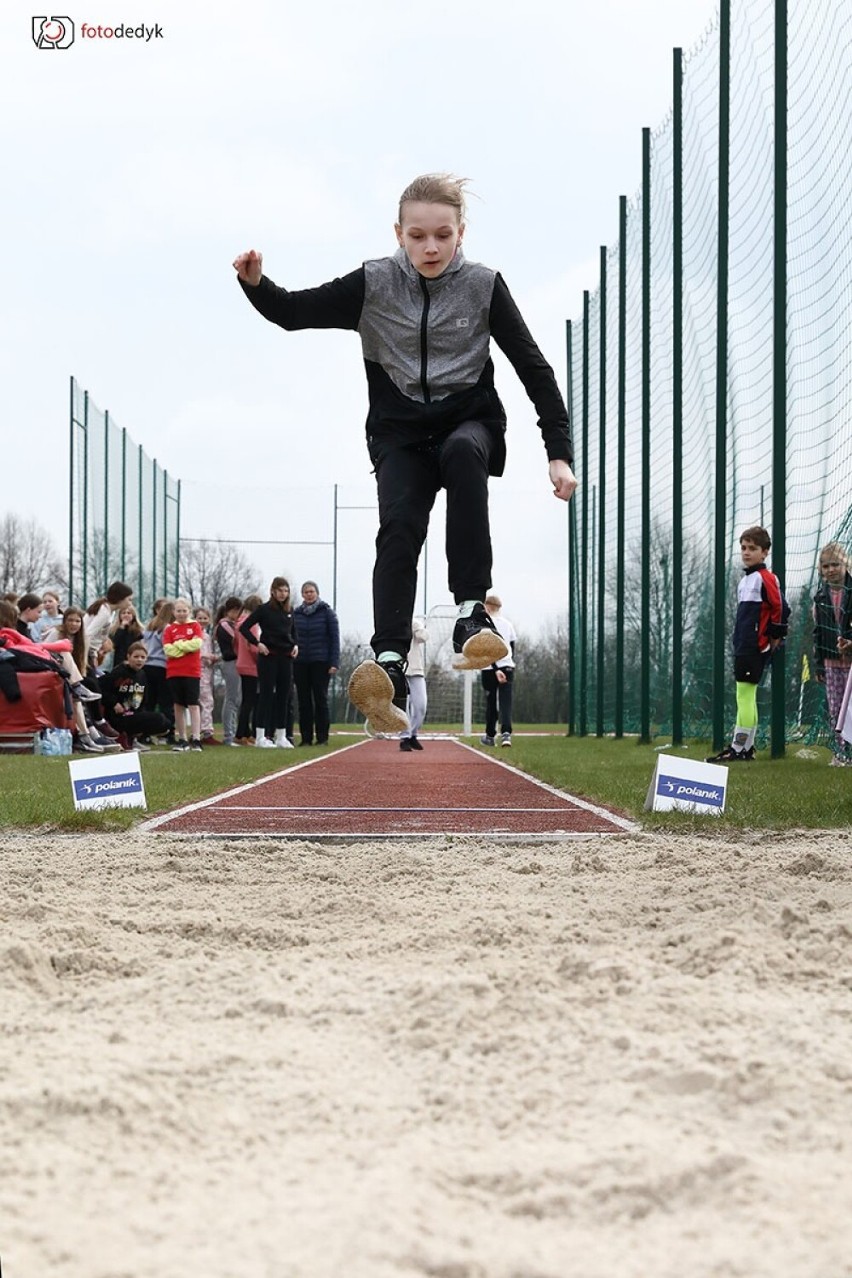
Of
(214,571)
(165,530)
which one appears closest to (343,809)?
(165,530)

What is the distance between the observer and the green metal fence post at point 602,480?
18.4 metres

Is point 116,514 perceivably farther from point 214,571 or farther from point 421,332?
point 421,332

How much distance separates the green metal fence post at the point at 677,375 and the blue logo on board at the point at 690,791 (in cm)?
806

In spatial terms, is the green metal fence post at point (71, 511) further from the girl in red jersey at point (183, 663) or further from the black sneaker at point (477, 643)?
the black sneaker at point (477, 643)

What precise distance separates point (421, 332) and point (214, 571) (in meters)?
27.7

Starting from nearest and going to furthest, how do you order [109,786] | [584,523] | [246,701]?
[109,786], [246,701], [584,523]

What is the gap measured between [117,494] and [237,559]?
6261 mm

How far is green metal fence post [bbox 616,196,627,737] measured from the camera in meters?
17.3

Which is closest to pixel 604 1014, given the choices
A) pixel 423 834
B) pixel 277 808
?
pixel 423 834

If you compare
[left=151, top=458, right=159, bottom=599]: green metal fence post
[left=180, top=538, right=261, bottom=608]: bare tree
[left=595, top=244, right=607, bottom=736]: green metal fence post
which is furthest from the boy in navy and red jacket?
[left=180, top=538, right=261, bottom=608]: bare tree

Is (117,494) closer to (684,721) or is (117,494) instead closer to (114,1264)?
(684,721)

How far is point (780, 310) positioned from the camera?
1079 centimetres

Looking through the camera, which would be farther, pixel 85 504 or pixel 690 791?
pixel 85 504

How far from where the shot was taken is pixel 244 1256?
56.3 inches
